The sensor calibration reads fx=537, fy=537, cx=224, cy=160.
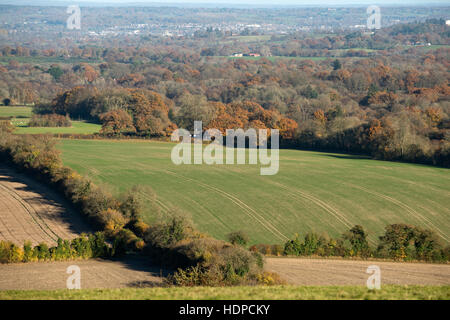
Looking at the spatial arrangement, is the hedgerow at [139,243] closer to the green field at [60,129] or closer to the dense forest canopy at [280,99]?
the green field at [60,129]

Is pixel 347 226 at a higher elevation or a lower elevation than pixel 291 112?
lower

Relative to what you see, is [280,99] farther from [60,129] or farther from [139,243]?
[139,243]

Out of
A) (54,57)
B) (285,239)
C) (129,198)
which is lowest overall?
(285,239)

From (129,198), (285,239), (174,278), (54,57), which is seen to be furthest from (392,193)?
(54,57)

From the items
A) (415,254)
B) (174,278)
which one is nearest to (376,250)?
(415,254)

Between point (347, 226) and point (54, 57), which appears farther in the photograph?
point (54, 57)

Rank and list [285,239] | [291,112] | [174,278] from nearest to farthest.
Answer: [174,278]
[285,239]
[291,112]

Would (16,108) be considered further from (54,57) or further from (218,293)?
(54,57)

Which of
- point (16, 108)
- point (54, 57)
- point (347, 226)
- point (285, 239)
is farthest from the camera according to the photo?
point (54, 57)
